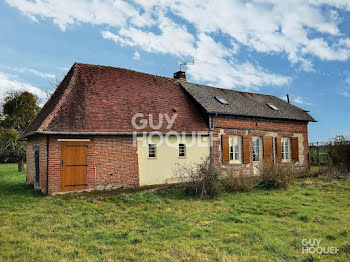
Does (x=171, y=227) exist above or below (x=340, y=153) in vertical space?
below

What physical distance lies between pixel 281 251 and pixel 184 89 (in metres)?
12.7

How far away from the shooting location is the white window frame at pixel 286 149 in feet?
61.2

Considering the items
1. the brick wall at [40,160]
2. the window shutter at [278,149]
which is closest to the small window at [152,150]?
the brick wall at [40,160]

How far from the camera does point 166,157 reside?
13.3 meters

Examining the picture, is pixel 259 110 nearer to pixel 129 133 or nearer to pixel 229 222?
pixel 129 133

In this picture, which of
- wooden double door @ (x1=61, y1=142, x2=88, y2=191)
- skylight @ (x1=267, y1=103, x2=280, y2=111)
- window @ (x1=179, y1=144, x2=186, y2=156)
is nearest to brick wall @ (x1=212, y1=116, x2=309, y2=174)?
skylight @ (x1=267, y1=103, x2=280, y2=111)

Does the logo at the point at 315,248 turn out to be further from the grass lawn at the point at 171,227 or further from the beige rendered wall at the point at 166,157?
the beige rendered wall at the point at 166,157

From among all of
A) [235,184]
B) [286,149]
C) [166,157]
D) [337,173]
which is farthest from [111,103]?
[337,173]

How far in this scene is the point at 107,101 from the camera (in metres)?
12.8

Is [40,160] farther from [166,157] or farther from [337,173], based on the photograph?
[337,173]

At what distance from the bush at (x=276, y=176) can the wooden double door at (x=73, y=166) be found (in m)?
7.72

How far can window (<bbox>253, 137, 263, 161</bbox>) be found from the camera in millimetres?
17125

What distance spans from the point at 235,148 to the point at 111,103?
25.3 ft

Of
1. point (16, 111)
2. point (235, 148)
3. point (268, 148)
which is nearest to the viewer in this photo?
point (235, 148)
